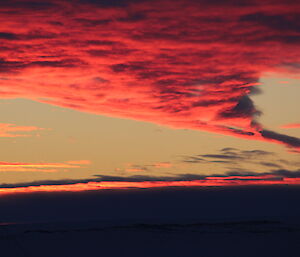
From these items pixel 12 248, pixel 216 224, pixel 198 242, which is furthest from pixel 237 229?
pixel 12 248

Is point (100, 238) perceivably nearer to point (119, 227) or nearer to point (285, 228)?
point (119, 227)

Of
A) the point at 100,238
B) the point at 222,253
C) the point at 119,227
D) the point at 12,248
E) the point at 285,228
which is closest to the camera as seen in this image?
the point at 222,253

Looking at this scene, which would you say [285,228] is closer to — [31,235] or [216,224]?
[216,224]

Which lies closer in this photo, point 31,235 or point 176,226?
point 31,235

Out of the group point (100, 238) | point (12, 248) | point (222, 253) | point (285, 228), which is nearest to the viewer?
point (222, 253)

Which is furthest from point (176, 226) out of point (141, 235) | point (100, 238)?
point (100, 238)

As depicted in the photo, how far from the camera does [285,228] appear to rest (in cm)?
4497

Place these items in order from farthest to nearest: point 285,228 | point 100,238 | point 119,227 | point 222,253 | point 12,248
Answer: point 119,227 → point 285,228 → point 100,238 → point 12,248 → point 222,253

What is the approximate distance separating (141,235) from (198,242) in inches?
230

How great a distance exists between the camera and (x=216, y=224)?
162ft

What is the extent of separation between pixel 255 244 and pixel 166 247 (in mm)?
6502

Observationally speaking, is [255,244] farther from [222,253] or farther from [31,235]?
[31,235]

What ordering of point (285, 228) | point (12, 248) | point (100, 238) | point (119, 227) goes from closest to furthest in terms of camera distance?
point (12, 248)
point (100, 238)
point (285, 228)
point (119, 227)

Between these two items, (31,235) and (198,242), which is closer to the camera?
(198,242)
